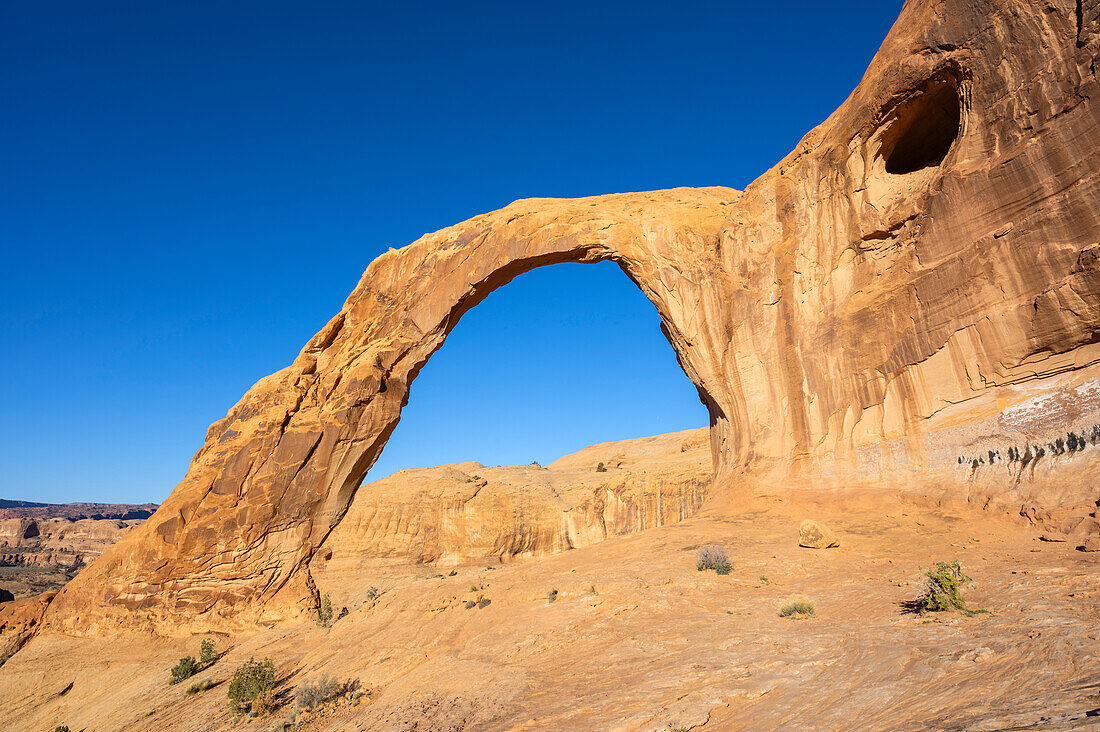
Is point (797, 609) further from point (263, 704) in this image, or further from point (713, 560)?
point (263, 704)

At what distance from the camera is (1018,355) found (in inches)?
447

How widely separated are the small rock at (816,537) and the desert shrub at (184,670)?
15018 millimetres

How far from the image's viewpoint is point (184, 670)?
14422 mm

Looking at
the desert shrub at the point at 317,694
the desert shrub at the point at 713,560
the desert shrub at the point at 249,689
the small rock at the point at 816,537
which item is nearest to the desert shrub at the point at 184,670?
the desert shrub at the point at 249,689

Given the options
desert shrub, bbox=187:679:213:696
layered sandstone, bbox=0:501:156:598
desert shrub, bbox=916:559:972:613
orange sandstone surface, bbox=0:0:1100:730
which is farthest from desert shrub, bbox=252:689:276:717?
layered sandstone, bbox=0:501:156:598

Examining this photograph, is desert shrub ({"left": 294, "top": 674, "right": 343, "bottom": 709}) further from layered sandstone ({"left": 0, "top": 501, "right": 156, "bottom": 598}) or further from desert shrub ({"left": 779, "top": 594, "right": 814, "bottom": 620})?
layered sandstone ({"left": 0, "top": 501, "right": 156, "bottom": 598})

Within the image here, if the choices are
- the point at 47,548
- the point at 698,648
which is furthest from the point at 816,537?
the point at 47,548

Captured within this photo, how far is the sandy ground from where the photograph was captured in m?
5.36

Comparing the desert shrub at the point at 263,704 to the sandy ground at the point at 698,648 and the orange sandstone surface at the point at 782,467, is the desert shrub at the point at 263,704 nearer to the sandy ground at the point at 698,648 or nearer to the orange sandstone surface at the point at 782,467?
the sandy ground at the point at 698,648

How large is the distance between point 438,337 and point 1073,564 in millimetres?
17831

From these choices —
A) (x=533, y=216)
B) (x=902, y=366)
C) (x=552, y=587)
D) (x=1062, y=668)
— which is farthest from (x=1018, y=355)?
(x=533, y=216)

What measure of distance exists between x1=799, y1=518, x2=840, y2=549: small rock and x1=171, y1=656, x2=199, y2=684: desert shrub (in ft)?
49.3

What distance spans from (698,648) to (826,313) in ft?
35.0

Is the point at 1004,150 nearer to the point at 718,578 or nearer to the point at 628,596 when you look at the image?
the point at 718,578
